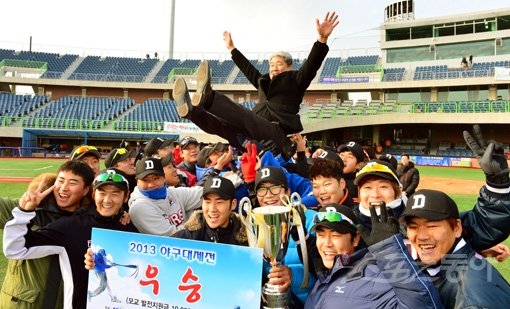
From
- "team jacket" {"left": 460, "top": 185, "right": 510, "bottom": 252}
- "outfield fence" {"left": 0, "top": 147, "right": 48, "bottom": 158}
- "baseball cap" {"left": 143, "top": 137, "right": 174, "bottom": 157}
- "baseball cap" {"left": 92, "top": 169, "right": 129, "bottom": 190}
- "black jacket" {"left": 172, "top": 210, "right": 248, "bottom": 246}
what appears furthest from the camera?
"outfield fence" {"left": 0, "top": 147, "right": 48, "bottom": 158}

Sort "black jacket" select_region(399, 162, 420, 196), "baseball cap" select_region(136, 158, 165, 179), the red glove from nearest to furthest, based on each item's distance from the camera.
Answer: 1. the red glove
2. "baseball cap" select_region(136, 158, 165, 179)
3. "black jacket" select_region(399, 162, 420, 196)

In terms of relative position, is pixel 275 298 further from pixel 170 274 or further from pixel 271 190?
pixel 271 190

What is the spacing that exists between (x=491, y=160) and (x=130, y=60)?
46.4 m

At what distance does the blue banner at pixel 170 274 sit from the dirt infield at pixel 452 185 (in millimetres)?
13431

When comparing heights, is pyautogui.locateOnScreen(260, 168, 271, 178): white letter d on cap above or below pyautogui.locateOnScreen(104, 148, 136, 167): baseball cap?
below

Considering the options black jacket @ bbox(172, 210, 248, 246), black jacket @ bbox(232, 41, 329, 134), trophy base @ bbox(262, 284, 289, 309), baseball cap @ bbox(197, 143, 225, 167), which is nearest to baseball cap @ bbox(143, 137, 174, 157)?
baseball cap @ bbox(197, 143, 225, 167)

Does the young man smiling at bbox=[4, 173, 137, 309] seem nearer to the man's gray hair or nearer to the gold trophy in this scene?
the gold trophy

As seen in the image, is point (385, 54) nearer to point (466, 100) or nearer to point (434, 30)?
point (434, 30)

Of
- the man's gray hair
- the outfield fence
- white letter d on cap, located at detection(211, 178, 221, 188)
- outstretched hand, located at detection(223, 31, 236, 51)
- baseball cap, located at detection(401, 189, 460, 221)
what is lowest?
baseball cap, located at detection(401, 189, 460, 221)

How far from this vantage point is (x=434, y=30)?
34.3 metres

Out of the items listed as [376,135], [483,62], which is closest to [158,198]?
[376,135]

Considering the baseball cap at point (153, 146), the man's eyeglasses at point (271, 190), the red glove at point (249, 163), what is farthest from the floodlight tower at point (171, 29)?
the man's eyeglasses at point (271, 190)

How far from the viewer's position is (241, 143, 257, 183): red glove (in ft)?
10.2

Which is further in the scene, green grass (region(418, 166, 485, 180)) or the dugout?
the dugout
